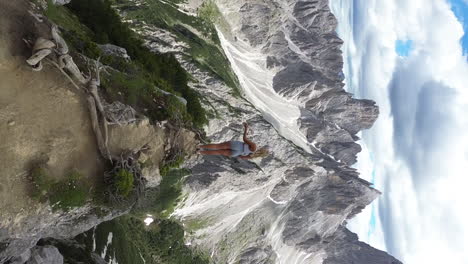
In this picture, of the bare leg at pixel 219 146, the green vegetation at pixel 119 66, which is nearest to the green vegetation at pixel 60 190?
the green vegetation at pixel 119 66

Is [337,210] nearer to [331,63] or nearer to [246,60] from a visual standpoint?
[246,60]

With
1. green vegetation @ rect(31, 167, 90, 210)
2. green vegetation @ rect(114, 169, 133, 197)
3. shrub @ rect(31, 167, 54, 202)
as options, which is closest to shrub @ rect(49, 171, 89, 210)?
green vegetation @ rect(31, 167, 90, 210)

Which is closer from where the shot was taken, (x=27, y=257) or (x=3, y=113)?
(x=3, y=113)

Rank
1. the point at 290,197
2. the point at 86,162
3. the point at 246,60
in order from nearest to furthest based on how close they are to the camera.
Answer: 1. the point at 86,162
2. the point at 290,197
3. the point at 246,60

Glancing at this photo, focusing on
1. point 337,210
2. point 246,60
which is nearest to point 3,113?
point 246,60

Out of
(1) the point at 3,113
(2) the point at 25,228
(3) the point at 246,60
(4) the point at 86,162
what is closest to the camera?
(1) the point at 3,113

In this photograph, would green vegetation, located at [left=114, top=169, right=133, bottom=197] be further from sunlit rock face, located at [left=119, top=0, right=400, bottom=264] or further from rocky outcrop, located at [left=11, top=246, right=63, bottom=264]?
sunlit rock face, located at [left=119, top=0, right=400, bottom=264]

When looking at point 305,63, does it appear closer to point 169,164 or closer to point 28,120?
point 169,164

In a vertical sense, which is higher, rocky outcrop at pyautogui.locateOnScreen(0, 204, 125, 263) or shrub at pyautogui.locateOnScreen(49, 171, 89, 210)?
shrub at pyautogui.locateOnScreen(49, 171, 89, 210)

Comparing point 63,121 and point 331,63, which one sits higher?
point 331,63
